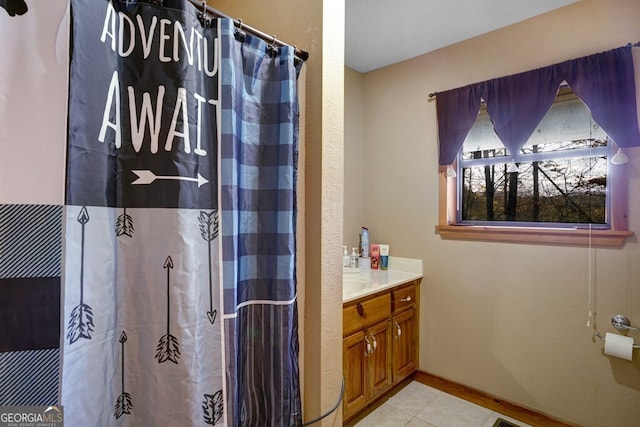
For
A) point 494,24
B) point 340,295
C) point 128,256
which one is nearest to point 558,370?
point 340,295

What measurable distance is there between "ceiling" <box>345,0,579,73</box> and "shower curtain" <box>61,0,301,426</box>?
126cm

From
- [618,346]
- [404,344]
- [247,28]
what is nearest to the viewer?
[247,28]

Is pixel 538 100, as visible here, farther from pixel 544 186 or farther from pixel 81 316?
pixel 81 316

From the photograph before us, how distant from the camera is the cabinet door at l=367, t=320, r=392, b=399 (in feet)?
6.24

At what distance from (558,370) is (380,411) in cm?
111

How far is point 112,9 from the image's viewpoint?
74 centimetres

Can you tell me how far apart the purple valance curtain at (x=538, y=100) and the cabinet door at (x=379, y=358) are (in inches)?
49.8

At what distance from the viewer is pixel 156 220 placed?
790 millimetres

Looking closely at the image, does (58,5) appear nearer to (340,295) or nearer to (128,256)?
(128,256)

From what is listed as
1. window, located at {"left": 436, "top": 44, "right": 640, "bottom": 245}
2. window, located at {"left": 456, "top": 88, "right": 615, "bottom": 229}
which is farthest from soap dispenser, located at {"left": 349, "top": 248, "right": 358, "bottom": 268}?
window, located at {"left": 456, "top": 88, "right": 615, "bottom": 229}

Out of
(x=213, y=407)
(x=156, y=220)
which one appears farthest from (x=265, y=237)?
(x=213, y=407)

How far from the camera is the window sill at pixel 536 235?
1.69m

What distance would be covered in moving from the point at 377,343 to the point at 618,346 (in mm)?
→ 1259
